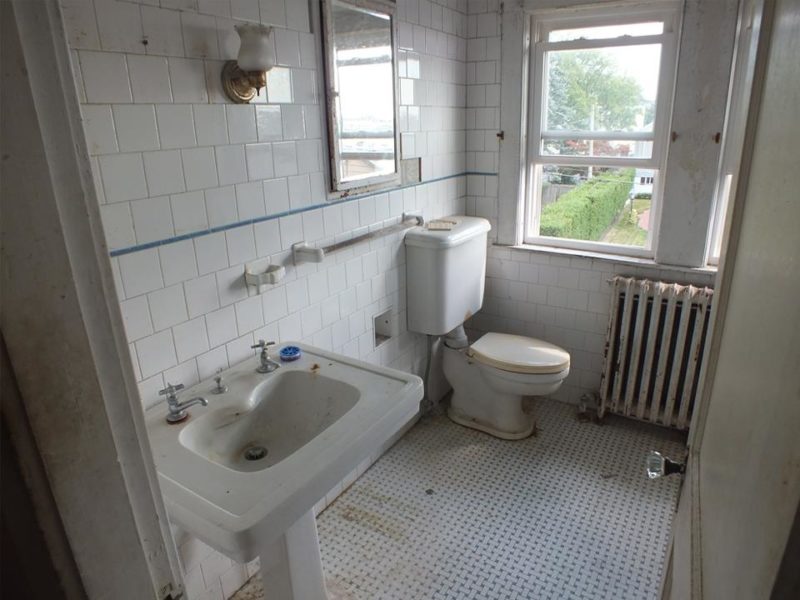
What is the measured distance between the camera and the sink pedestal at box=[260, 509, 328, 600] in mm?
1471

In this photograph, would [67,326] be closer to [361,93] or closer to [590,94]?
[361,93]

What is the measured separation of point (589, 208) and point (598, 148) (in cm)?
31

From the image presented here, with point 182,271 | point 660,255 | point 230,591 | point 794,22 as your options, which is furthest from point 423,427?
point 794,22

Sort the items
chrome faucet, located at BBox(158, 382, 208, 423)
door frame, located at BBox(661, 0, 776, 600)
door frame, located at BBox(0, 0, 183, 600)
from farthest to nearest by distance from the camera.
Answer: chrome faucet, located at BBox(158, 382, 208, 423)
door frame, located at BBox(661, 0, 776, 600)
door frame, located at BBox(0, 0, 183, 600)

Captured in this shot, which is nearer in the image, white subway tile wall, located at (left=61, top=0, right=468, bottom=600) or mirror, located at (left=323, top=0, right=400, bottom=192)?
white subway tile wall, located at (left=61, top=0, right=468, bottom=600)

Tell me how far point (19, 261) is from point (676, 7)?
8.89ft

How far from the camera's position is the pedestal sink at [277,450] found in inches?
43.9

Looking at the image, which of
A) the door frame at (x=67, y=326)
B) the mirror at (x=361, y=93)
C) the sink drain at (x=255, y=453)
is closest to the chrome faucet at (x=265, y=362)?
the sink drain at (x=255, y=453)

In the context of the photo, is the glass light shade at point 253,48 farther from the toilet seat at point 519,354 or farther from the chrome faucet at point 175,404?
the toilet seat at point 519,354

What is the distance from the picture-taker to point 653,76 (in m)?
2.46

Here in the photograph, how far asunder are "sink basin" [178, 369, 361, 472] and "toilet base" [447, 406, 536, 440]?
135 centimetres

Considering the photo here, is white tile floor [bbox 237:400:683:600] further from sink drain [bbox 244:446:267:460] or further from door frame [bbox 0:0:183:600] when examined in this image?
door frame [bbox 0:0:183:600]

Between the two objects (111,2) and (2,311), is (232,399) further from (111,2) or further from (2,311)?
(2,311)

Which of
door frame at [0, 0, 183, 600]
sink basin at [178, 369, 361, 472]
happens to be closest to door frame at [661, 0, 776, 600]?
door frame at [0, 0, 183, 600]
